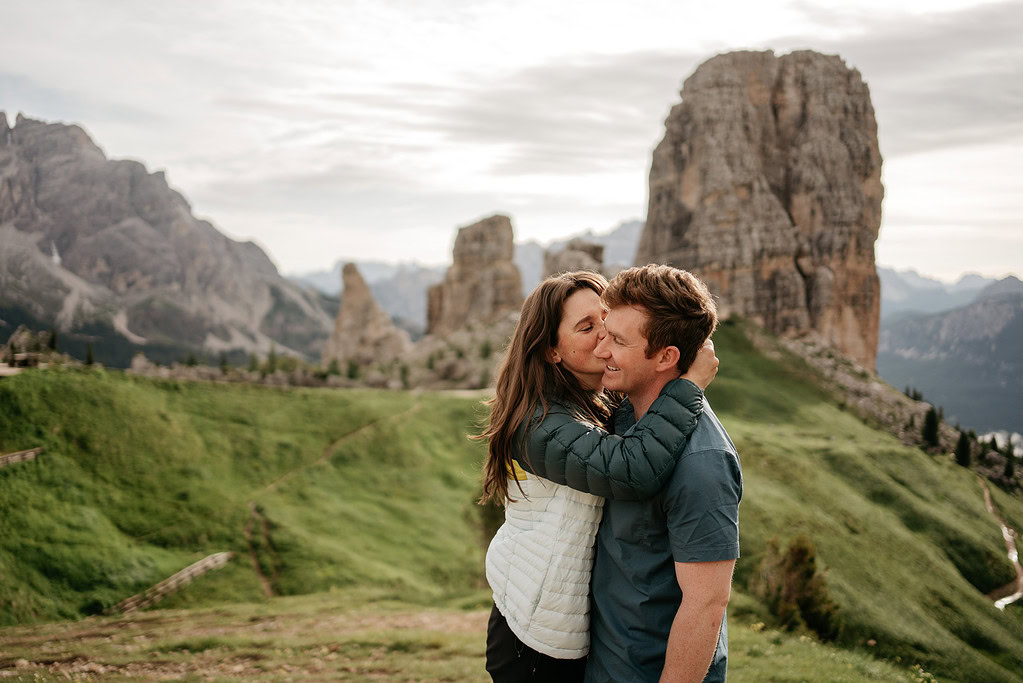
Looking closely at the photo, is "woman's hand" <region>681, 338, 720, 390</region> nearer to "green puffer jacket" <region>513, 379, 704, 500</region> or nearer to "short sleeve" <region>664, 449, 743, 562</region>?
"green puffer jacket" <region>513, 379, 704, 500</region>

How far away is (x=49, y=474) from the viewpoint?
→ 29953mm

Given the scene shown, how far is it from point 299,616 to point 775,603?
57.1 feet

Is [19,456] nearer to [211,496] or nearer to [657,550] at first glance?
[211,496]

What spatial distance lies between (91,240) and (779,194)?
97783mm

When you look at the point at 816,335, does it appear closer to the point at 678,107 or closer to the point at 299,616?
the point at 678,107

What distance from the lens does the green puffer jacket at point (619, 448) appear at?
4781mm

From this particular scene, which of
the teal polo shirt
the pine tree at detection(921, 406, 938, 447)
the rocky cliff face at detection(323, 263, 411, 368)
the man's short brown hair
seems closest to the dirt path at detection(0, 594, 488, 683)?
the teal polo shirt

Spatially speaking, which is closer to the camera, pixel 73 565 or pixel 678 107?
pixel 73 565

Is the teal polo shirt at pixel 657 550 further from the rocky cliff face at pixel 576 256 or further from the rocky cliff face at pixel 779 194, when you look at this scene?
the rocky cliff face at pixel 779 194

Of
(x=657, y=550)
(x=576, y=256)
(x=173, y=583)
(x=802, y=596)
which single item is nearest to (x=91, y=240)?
(x=173, y=583)

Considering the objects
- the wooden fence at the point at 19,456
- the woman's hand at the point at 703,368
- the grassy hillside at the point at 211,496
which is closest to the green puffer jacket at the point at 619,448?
the woman's hand at the point at 703,368

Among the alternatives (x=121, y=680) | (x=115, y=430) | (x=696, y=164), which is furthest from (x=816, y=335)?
(x=121, y=680)

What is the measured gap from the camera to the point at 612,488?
4.93 m

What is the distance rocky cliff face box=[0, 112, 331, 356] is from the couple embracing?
4043 cm
